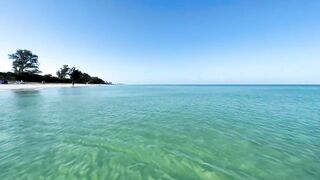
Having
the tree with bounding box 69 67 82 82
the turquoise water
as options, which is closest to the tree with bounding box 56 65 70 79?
the tree with bounding box 69 67 82 82

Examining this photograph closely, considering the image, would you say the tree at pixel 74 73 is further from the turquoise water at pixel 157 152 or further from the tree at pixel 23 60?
the turquoise water at pixel 157 152

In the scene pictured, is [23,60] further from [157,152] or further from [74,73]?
[157,152]

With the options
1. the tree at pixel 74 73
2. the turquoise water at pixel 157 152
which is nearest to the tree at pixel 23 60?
the tree at pixel 74 73

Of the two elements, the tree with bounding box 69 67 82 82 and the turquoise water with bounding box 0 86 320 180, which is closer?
the turquoise water with bounding box 0 86 320 180

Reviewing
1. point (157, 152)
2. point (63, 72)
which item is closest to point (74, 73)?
point (63, 72)

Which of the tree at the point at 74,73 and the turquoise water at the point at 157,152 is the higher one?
the tree at the point at 74,73

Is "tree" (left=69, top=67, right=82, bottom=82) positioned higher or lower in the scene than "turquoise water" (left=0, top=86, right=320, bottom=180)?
higher

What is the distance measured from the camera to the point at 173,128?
10406 mm

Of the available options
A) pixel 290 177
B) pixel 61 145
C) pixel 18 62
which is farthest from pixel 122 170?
pixel 18 62

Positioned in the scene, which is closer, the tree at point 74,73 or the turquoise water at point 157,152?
the turquoise water at point 157,152

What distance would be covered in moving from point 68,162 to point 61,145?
190 centimetres

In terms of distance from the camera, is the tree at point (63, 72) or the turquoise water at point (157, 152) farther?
the tree at point (63, 72)

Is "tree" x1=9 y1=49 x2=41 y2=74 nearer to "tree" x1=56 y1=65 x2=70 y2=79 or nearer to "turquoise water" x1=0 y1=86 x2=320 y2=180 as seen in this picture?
"tree" x1=56 y1=65 x2=70 y2=79

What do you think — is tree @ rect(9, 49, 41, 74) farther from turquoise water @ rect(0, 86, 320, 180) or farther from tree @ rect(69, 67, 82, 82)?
turquoise water @ rect(0, 86, 320, 180)
